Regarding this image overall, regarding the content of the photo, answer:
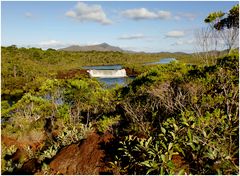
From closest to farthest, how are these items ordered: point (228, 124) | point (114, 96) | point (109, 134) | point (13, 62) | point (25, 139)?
point (228, 124) < point (109, 134) < point (114, 96) < point (25, 139) < point (13, 62)

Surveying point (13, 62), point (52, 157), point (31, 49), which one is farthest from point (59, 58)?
point (52, 157)

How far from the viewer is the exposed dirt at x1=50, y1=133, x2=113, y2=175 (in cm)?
779

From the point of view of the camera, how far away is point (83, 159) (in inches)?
323

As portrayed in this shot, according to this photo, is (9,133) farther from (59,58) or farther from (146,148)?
(59,58)

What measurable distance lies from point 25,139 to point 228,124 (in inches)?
408

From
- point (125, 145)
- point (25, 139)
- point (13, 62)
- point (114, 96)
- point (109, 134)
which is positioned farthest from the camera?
point (13, 62)

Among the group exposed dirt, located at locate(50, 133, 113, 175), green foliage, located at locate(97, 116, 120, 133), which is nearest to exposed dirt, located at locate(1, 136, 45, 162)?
green foliage, located at locate(97, 116, 120, 133)

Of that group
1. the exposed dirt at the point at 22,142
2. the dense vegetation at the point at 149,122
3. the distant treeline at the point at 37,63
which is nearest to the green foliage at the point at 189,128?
the dense vegetation at the point at 149,122

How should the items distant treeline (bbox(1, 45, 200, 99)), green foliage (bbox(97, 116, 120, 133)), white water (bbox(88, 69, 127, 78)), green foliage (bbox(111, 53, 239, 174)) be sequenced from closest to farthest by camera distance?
1. green foliage (bbox(111, 53, 239, 174))
2. green foliage (bbox(97, 116, 120, 133))
3. distant treeline (bbox(1, 45, 200, 99))
4. white water (bbox(88, 69, 127, 78))

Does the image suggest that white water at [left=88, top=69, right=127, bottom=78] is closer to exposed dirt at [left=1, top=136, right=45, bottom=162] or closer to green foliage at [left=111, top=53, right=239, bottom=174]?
exposed dirt at [left=1, top=136, right=45, bottom=162]

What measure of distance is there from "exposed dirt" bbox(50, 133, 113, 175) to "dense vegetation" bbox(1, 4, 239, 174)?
0.72ft

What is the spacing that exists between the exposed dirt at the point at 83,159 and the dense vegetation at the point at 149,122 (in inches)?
8.7

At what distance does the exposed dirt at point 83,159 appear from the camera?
7.79 meters

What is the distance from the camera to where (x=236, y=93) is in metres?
6.92
